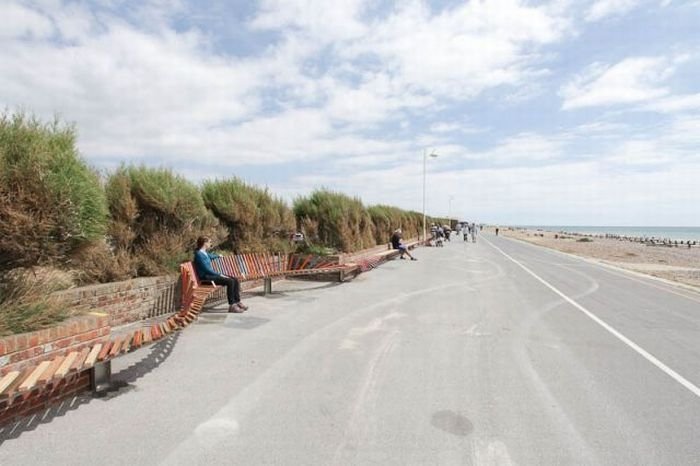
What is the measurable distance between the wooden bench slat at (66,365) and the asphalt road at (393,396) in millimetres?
409

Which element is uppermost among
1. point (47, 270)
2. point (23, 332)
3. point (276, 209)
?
point (276, 209)

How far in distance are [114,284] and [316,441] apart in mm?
4431

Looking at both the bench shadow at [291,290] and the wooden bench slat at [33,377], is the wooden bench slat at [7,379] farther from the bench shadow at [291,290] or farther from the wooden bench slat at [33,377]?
the bench shadow at [291,290]

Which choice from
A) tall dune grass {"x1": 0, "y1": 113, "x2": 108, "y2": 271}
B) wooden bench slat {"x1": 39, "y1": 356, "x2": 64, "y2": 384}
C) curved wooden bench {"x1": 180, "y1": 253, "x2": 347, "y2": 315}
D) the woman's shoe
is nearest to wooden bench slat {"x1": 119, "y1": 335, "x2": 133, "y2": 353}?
wooden bench slat {"x1": 39, "y1": 356, "x2": 64, "y2": 384}

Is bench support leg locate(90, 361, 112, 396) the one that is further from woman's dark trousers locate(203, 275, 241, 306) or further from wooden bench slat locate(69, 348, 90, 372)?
woman's dark trousers locate(203, 275, 241, 306)

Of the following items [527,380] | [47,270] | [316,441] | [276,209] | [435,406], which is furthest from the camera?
[276,209]

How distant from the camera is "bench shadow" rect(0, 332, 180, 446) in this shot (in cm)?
329

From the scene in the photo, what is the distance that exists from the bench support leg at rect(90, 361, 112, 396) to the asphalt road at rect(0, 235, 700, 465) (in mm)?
117

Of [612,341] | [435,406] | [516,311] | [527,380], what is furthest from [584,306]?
[435,406]

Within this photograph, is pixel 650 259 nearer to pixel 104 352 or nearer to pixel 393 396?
pixel 393 396

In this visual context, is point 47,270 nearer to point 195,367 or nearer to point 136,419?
point 195,367

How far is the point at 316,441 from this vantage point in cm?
325

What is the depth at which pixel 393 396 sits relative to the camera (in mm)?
4125

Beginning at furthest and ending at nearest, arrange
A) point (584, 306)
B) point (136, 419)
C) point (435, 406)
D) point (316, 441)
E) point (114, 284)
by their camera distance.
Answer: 1. point (584, 306)
2. point (114, 284)
3. point (435, 406)
4. point (136, 419)
5. point (316, 441)
